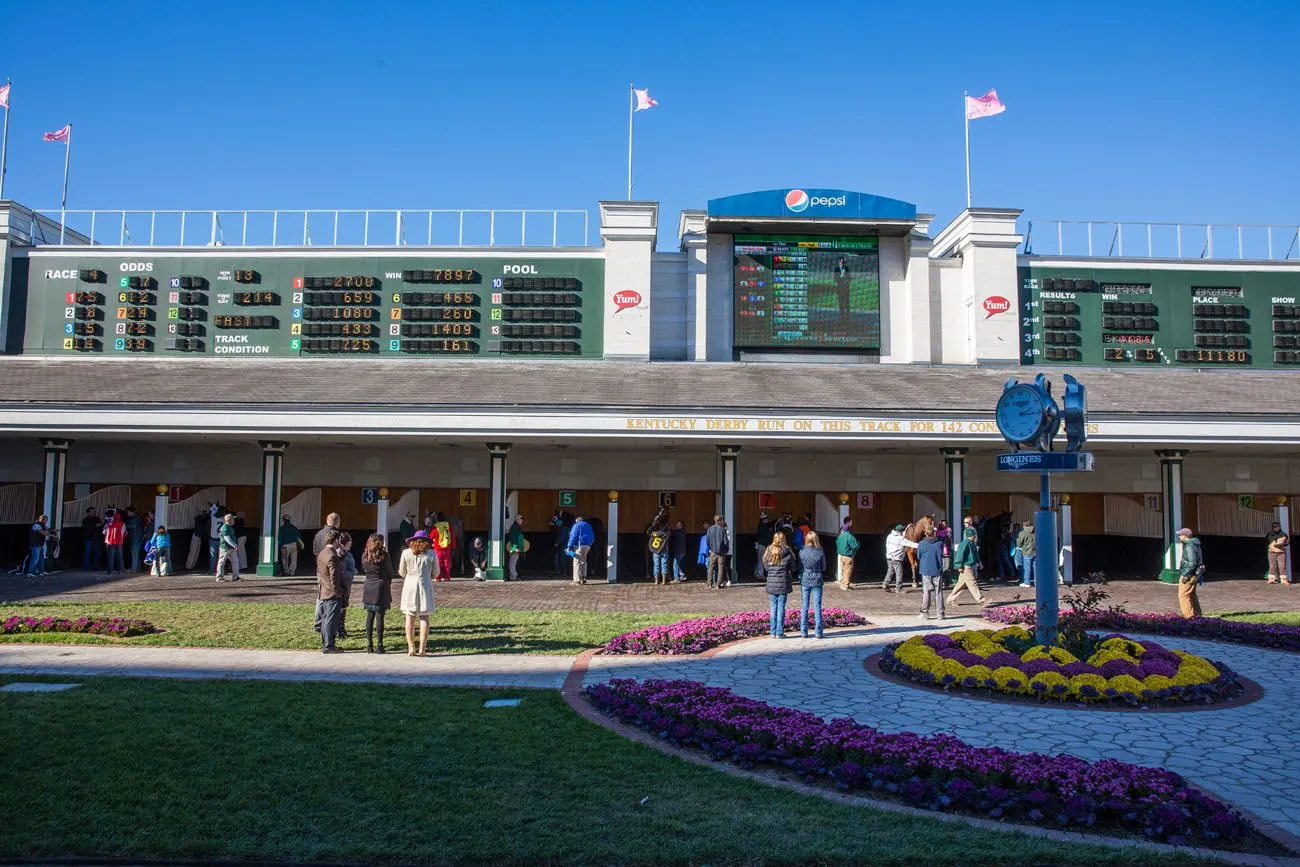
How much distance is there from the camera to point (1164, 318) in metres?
24.8

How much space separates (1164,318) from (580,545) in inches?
656

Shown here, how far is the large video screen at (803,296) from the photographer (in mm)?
24797

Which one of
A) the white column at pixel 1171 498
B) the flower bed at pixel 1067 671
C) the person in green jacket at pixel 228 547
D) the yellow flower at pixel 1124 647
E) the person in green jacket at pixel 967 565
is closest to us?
the flower bed at pixel 1067 671

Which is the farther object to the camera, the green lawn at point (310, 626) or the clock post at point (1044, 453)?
the green lawn at point (310, 626)

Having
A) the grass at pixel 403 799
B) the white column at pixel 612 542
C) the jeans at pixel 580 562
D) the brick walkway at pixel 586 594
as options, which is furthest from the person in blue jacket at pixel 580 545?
the grass at pixel 403 799

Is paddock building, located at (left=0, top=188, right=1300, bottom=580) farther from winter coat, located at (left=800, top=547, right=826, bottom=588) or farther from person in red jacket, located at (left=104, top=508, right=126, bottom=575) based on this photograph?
winter coat, located at (left=800, top=547, right=826, bottom=588)

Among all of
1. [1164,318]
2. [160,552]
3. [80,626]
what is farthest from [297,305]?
[1164,318]

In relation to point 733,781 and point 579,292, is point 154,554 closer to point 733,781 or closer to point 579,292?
point 579,292

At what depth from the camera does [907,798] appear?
671 centimetres

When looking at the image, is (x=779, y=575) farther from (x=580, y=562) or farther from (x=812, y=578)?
(x=580, y=562)

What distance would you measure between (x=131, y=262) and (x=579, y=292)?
11.7 metres

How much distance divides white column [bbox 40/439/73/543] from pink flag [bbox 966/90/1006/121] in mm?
25192

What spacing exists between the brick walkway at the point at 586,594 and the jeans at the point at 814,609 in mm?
3107

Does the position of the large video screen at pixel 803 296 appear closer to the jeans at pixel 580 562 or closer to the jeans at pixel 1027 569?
the jeans at pixel 1027 569
